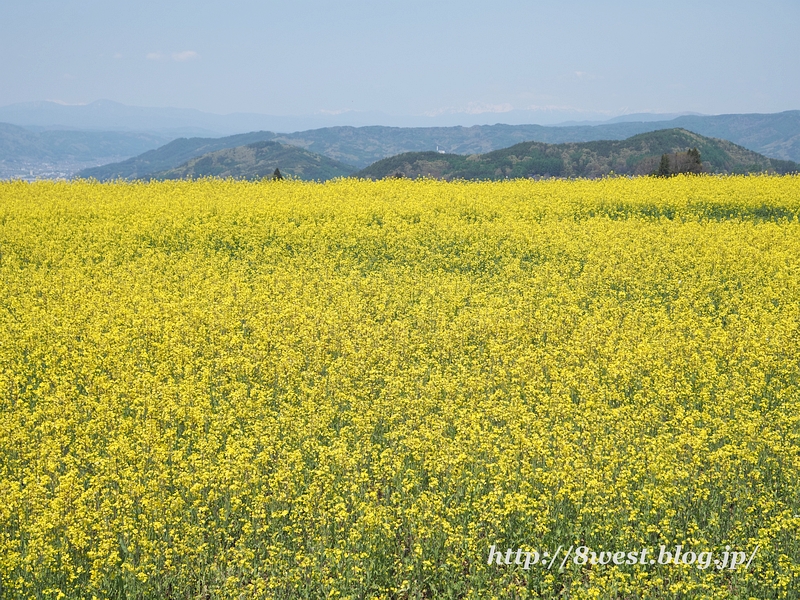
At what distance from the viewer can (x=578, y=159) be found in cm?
16150

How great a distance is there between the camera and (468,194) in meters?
35.0

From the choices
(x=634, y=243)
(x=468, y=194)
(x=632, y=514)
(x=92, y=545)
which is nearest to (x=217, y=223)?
(x=468, y=194)

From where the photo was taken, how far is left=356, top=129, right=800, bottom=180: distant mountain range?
154 metres

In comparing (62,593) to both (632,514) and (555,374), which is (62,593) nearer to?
(632,514)

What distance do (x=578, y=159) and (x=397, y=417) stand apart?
161 m

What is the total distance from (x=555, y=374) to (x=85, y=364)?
911 centimetres

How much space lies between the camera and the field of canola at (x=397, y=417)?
7.75 m

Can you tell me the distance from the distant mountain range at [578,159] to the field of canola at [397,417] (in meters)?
132

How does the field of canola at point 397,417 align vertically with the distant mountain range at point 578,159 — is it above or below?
below

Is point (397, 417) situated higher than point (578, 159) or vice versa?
point (578, 159)

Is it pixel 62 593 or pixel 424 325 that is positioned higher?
pixel 424 325

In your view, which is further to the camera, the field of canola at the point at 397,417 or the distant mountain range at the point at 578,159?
the distant mountain range at the point at 578,159

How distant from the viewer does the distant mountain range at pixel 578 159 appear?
154 metres

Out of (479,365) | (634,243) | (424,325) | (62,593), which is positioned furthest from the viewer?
(634,243)
